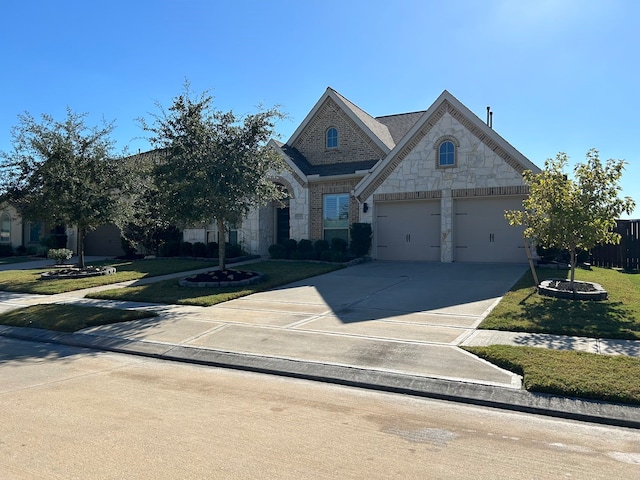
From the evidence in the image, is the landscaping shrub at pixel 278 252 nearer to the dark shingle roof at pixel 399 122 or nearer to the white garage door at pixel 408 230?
the white garage door at pixel 408 230

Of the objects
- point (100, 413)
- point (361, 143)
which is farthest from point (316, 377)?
point (361, 143)

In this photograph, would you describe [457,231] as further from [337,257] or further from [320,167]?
[320,167]

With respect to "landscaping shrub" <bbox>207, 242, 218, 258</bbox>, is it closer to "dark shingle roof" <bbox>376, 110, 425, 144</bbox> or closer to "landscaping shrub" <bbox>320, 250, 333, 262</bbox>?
"landscaping shrub" <bbox>320, 250, 333, 262</bbox>

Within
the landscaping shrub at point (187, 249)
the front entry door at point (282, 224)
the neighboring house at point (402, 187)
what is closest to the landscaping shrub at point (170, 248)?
the landscaping shrub at point (187, 249)

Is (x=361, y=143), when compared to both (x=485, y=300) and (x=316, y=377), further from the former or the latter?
(x=316, y=377)

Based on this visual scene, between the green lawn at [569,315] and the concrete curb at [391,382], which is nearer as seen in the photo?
the concrete curb at [391,382]

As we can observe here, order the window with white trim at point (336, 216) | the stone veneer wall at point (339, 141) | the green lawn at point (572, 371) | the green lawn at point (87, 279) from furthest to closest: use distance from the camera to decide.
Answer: the stone veneer wall at point (339, 141)
the window with white trim at point (336, 216)
the green lawn at point (87, 279)
the green lawn at point (572, 371)

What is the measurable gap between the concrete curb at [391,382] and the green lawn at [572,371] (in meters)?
0.13

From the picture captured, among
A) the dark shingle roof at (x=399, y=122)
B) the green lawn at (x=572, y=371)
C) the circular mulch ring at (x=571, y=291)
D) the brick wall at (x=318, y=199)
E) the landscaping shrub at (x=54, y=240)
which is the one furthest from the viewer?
the landscaping shrub at (x=54, y=240)

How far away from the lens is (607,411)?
4867 mm

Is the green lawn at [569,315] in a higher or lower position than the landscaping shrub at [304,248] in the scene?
lower

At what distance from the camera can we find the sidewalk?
5.61 metres

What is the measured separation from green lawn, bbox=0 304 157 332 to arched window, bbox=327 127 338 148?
47.6ft

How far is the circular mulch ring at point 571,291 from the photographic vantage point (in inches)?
404
